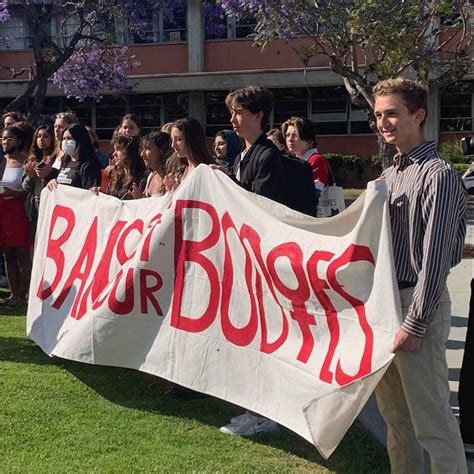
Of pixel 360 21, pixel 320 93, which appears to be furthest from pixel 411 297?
pixel 320 93

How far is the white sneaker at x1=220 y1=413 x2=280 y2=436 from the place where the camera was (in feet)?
14.8

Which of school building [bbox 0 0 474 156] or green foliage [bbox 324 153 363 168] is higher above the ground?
school building [bbox 0 0 474 156]

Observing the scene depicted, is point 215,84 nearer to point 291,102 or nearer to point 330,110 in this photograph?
point 291,102

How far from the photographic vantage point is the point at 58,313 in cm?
557

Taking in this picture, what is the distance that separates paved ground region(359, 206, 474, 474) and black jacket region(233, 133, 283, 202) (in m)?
1.52

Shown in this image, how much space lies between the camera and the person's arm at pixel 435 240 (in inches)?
118

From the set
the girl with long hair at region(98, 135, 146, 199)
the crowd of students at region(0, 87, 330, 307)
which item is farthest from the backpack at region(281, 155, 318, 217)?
the girl with long hair at region(98, 135, 146, 199)

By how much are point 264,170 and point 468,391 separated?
5.32ft

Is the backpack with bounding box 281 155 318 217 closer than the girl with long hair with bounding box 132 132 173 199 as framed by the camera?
Yes

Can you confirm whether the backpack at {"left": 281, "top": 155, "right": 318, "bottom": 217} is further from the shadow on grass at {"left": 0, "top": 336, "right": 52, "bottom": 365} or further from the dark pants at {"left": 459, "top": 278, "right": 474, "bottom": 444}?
the shadow on grass at {"left": 0, "top": 336, "right": 52, "bottom": 365}

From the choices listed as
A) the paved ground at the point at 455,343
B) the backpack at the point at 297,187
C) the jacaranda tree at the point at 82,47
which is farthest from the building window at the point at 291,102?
the backpack at the point at 297,187

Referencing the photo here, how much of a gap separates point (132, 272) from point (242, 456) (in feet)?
4.29

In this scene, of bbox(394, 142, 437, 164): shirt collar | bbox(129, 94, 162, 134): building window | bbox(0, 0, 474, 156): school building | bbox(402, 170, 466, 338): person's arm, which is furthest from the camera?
bbox(129, 94, 162, 134): building window

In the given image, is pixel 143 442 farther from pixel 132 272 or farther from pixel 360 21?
pixel 360 21
